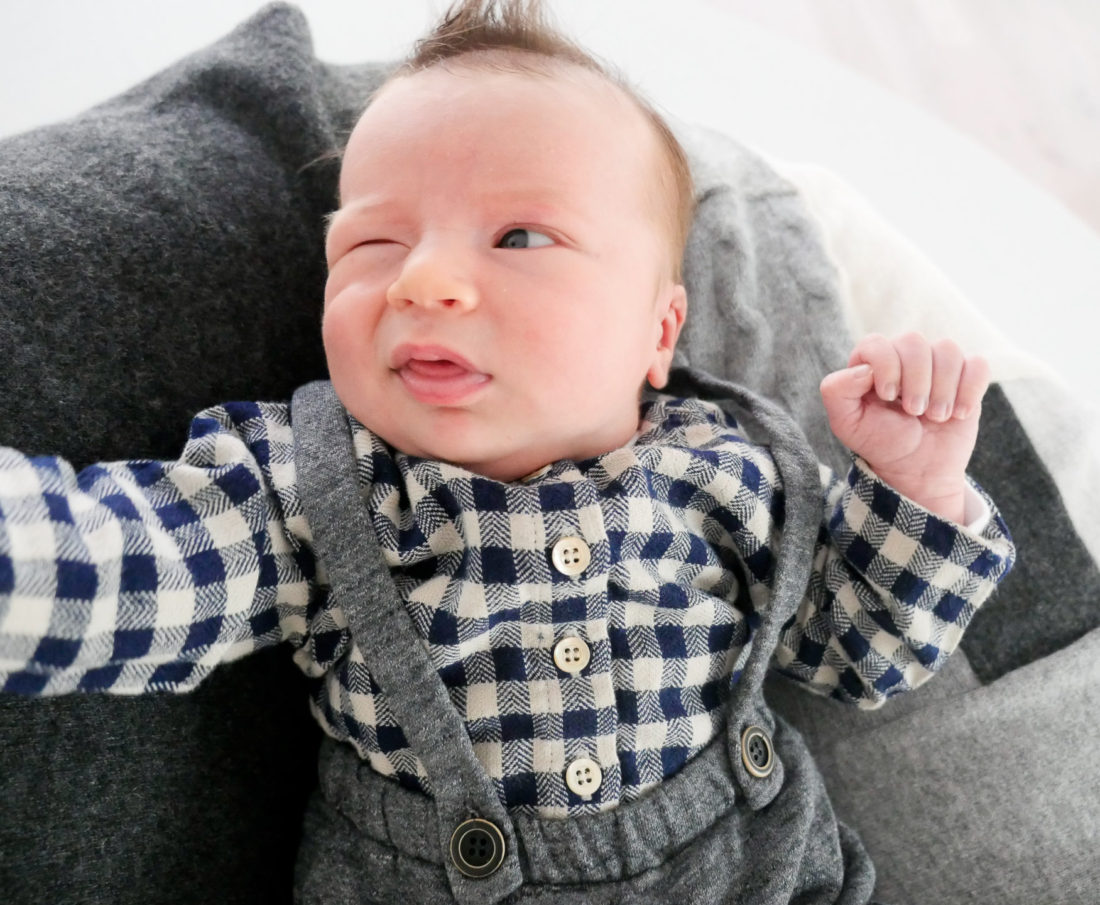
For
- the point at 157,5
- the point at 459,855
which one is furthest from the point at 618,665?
the point at 157,5

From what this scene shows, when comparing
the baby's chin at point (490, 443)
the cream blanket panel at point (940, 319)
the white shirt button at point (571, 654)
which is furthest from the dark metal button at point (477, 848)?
the cream blanket panel at point (940, 319)

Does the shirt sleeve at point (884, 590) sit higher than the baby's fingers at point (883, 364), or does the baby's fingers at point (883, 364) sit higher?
the baby's fingers at point (883, 364)

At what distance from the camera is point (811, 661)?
960 millimetres

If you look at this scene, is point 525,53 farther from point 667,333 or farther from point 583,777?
point 583,777

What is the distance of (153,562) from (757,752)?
529mm

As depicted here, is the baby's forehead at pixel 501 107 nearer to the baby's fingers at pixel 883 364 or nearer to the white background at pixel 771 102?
the baby's fingers at pixel 883 364

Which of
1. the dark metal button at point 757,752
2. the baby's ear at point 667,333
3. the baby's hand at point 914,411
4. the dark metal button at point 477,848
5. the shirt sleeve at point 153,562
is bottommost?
the dark metal button at point 477,848

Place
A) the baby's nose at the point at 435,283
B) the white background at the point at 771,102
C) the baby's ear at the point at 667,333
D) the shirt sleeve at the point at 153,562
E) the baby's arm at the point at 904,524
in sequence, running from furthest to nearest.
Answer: the white background at the point at 771,102, the baby's ear at the point at 667,333, the baby's arm at the point at 904,524, the baby's nose at the point at 435,283, the shirt sleeve at the point at 153,562

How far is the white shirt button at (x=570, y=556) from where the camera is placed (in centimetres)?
81

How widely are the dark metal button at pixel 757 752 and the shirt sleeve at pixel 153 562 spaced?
0.40 meters

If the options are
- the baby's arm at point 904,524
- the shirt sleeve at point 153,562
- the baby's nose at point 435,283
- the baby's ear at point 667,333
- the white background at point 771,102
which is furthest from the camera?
the white background at point 771,102

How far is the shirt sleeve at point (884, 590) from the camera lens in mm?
874

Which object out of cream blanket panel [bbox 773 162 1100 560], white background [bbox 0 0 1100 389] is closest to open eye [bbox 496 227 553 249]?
cream blanket panel [bbox 773 162 1100 560]

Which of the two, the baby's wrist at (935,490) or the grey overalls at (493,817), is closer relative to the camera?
the grey overalls at (493,817)
